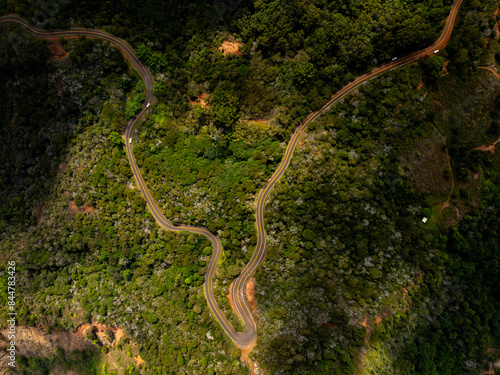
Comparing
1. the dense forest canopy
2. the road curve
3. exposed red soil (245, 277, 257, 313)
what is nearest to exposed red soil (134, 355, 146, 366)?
the dense forest canopy

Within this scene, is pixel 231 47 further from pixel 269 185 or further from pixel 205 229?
pixel 205 229

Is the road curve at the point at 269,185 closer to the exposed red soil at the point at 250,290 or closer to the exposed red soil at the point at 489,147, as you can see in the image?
the exposed red soil at the point at 250,290

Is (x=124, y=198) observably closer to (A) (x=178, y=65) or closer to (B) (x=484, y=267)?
(A) (x=178, y=65)

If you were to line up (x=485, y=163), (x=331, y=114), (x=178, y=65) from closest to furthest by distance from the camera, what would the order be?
1. (x=485, y=163)
2. (x=331, y=114)
3. (x=178, y=65)

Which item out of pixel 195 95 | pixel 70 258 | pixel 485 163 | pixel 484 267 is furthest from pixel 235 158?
pixel 484 267

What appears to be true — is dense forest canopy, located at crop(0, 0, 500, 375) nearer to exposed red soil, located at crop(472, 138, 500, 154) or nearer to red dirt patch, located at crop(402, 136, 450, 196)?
red dirt patch, located at crop(402, 136, 450, 196)

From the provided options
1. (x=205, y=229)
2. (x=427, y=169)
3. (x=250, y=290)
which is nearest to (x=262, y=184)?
(x=205, y=229)

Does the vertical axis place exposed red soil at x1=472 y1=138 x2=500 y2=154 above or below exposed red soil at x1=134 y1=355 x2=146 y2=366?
above

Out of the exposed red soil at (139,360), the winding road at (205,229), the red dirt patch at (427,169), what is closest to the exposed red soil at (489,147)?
the red dirt patch at (427,169)
